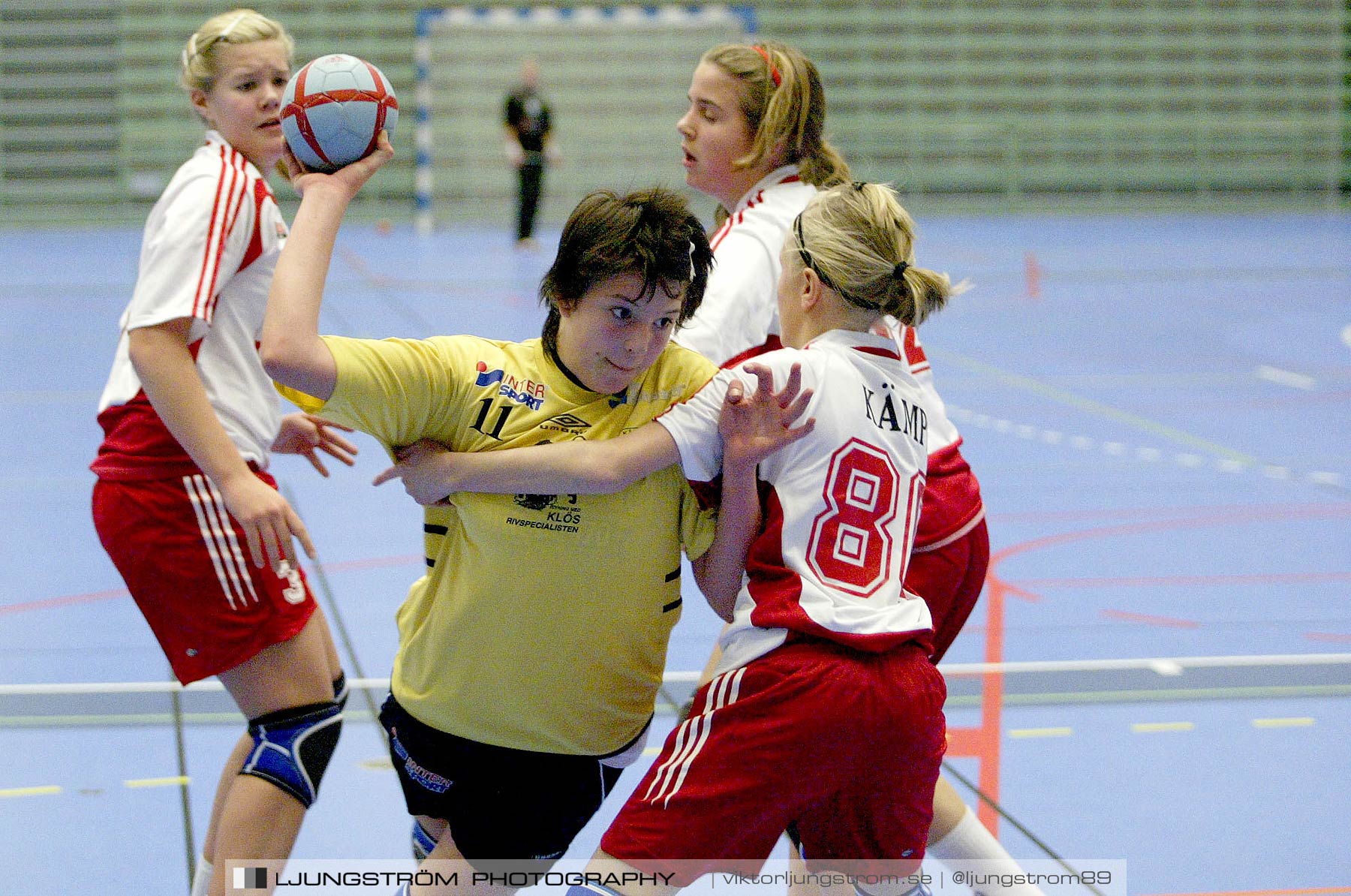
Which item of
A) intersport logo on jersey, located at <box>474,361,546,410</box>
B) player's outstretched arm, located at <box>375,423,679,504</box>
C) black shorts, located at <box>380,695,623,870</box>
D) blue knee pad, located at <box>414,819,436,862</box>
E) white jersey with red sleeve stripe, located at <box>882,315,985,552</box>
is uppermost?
intersport logo on jersey, located at <box>474,361,546,410</box>

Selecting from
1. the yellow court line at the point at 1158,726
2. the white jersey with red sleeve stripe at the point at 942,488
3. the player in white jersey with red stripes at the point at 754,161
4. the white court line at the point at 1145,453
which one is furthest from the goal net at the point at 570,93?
the white jersey with red sleeve stripe at the point at 942,488

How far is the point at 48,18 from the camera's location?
57.8 ft

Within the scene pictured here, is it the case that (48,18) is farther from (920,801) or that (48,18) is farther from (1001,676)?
(920,801)

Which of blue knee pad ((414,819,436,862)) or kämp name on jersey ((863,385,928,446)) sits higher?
kämp name on jersey ((863,385,928,446))

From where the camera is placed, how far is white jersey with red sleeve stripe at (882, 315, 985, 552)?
8.02 ft

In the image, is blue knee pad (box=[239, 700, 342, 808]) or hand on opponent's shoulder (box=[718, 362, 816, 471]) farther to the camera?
blue knee pad (box=[239, 700, 342, 808])

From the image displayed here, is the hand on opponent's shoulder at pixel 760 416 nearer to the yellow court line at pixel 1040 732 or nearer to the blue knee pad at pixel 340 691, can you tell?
the blue knee pad at pixel 340 691

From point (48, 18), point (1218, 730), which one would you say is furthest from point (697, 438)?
point (48, 18)

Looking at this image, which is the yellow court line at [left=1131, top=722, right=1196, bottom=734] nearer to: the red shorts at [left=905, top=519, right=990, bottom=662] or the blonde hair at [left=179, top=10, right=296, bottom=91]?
the red shorts at [left=905, top=519, right=990, bottom=662]

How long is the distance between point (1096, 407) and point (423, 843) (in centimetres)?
652

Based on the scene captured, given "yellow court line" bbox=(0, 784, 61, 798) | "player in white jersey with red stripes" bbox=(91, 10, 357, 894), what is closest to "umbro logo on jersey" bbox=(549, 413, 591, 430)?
"player in white jersey with red stripes" bbox=(91, 10, 357, 894)

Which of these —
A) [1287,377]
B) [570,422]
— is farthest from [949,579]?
[1287,377]

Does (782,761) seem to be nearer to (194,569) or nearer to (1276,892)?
(194,569)

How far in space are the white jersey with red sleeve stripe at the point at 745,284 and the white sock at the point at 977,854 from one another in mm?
889
